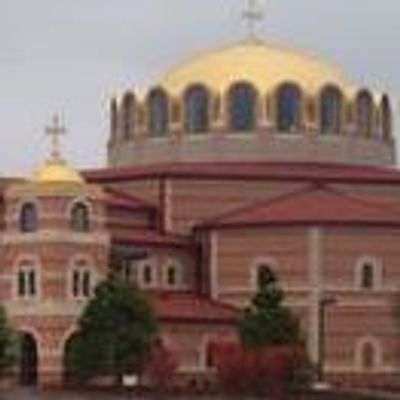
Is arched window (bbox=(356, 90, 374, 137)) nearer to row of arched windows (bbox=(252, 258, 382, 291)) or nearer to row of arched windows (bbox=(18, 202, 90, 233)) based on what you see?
row of arched windows (bbox=(252, 258, 382, 291))

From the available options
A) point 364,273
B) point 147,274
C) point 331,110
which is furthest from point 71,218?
point 331,110

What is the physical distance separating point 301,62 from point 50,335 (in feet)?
62.7

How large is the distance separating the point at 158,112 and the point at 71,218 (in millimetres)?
12663

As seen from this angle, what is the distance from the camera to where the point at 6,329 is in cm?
8969

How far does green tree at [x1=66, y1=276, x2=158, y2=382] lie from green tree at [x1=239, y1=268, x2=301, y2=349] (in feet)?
10.8

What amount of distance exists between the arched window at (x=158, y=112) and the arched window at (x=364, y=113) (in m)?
7.85

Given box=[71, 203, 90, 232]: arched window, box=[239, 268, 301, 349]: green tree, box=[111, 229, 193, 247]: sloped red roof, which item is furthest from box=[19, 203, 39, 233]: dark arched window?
box=[239, 268, 301, 349]: green tree

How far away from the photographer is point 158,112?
10525 cm

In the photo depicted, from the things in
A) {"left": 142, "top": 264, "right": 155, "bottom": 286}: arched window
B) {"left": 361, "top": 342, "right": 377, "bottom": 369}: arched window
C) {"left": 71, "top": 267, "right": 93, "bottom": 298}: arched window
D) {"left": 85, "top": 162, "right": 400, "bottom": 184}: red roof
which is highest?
{"left": 85, "top": 162, "right": 400, "bottom": 184}: red roof

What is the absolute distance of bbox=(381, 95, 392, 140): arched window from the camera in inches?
4193

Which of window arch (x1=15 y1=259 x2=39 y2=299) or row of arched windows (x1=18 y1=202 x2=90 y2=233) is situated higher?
row of arched windows (x1=18 y1=202 x2=90 y2=233)

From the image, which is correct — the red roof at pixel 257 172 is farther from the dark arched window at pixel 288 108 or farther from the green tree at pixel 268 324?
the green tree at pixel 268 324

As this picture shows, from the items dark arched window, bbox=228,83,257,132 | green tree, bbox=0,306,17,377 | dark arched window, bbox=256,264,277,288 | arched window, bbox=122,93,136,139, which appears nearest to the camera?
green tree, bbox=0,306,17,377

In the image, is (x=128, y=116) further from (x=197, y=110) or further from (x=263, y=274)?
(x=263, y=274)
